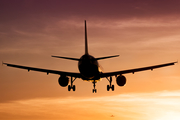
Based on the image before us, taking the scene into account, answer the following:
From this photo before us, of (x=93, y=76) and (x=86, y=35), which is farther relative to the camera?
(x=86, y=35)

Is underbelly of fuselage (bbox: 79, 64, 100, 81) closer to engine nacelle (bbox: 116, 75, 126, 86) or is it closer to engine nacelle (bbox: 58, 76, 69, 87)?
engine nacelle (bbox: 116, 75, 126, 86)

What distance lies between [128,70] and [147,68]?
12.3ft

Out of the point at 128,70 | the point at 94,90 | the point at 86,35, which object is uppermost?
the point at 86,35

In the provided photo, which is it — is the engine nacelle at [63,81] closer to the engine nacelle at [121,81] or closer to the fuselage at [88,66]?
the fuselage at [88,66]

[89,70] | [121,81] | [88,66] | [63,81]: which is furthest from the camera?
[63,81]

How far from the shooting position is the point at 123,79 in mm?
54656

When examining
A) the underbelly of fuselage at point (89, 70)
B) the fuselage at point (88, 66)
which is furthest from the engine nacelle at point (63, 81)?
the fuselage at point (88, 66)

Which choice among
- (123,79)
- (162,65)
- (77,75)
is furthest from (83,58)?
(162,65)

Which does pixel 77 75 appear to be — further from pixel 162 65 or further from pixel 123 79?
pixel 162 65

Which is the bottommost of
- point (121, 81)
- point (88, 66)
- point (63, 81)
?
point (121, 81)

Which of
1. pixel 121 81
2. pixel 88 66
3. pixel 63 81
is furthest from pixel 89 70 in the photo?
pixel 121 81

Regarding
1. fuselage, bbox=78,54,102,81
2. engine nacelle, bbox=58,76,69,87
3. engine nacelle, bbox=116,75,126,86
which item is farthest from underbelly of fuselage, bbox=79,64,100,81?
engine nacelle, bbox=58,76,69,87

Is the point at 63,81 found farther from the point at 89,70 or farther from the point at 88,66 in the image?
the point at 88,66

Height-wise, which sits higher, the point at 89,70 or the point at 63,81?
the point at 89,70
